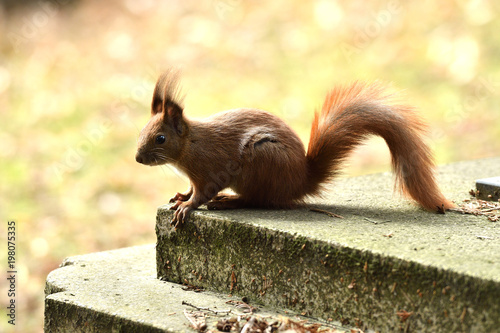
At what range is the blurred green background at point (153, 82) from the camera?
470 centimetres

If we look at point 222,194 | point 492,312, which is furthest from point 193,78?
point 492,312

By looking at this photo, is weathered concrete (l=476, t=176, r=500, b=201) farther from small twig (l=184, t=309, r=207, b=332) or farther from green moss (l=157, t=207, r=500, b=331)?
small twig (l=184, t=309, r=207, b=332)

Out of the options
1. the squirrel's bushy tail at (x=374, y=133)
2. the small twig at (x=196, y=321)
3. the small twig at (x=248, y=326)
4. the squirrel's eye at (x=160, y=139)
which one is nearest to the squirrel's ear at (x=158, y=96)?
the squirrel's eye at (x=160, y=139)

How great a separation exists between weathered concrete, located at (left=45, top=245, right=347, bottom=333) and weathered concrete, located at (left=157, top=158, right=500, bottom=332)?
0.07m

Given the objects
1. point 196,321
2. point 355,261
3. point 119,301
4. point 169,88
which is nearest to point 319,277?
point 355,261

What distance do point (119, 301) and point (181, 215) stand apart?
0.33 m

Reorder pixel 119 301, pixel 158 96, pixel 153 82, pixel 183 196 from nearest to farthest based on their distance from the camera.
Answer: pixel 119 301 < pixel 158 96 < pixel 183 196 < pixel 153 82

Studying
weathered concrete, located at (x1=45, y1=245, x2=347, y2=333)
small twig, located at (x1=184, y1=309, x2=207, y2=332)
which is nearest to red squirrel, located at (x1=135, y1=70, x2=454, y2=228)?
weathered concrete, located at (x1=45, y1=245, x2=347, y2=333)

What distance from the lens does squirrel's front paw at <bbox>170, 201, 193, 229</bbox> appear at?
7.27 feet

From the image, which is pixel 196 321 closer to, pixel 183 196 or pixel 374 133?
pixel 183 196

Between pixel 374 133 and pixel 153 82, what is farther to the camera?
pixel 153 82

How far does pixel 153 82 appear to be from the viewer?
18.4 ft

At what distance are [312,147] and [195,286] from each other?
610 mm

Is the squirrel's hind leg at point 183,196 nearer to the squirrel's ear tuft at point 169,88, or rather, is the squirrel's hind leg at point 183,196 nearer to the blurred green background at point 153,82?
the squirrel's ear tuft at point 169,88
